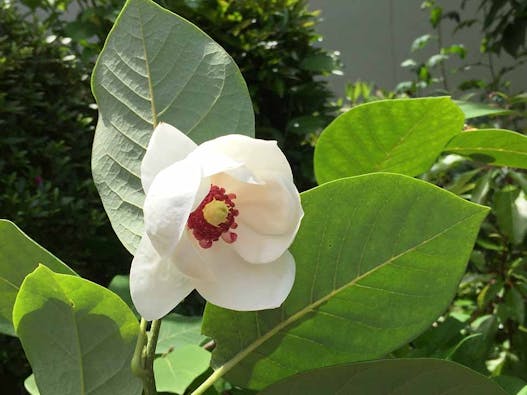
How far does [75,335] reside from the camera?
351mm

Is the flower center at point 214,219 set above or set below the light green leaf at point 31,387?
above

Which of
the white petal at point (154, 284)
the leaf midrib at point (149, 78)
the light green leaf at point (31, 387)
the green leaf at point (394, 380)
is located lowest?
the light green leaf at point (31, 387)

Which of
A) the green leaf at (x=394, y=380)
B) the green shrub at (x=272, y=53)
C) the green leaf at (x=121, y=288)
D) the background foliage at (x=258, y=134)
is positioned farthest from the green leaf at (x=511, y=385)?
the green shrub at (x=272, y=53)

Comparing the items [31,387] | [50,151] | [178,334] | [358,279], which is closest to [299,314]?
[358,279]

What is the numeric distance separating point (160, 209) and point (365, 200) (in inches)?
4.7

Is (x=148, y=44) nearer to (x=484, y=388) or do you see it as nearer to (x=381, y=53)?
(x=484, y=388)

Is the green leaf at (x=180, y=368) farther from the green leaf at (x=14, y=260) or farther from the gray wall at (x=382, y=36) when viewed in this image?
the gray wall at (x=382, y=36)

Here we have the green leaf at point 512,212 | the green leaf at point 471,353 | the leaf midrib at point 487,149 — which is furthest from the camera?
the green leaf at point 512,212

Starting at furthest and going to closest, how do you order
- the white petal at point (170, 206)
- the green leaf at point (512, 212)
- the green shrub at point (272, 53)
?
the green shrub at point (272, 53), the green leaf at point (512, 212), the white petal at point (170, 206)

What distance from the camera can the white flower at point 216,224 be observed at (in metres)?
0.29

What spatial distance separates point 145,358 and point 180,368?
0.23m

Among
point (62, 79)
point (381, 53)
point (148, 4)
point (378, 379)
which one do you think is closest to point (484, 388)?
point (378, 379)

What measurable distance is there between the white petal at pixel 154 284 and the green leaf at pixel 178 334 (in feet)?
1.27

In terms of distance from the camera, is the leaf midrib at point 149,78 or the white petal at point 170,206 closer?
the white petal at point 170,206
